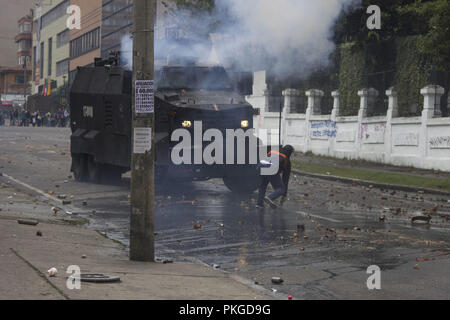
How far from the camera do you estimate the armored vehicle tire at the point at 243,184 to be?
19.6 m

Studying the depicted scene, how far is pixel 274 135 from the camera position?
38.7 metres

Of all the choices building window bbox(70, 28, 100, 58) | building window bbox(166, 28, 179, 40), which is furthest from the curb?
building window bbox(70, 28, 100, 58)

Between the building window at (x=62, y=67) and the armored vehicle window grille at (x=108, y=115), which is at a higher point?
the building window at (x=62, y=67)

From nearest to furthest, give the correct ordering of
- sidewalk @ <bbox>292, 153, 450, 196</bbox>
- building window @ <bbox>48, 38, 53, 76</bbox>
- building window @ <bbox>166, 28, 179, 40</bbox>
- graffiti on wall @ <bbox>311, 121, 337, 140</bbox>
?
building window @ <bbox>166, 28, 179, 40</bbox> < sidewalk @ <bbox>292, 153, 450, 196</bbox> < graffiti on wall @ <bbox>311, 121, 337, 140</bbox> < building window @ <bbox>48, 38, 53, 76</bbox>

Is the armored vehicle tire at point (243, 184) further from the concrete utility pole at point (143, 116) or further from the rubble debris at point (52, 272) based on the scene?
the rubble debris at point (52, 272)

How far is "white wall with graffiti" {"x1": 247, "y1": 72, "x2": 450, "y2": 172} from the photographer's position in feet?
88.6

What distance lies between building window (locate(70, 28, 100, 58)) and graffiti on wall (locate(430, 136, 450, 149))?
191ft

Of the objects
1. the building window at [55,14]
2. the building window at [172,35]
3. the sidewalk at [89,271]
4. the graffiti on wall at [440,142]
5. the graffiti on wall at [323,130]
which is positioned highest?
the building window at [55,14]

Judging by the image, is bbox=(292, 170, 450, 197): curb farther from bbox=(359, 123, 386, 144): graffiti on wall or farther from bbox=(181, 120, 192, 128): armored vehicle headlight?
bbox=(181, 120, 192, 128): armored vehicle headlight

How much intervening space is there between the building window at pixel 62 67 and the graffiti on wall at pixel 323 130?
6640cm

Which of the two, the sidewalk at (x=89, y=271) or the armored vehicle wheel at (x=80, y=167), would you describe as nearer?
the sidewalk at (x=89, y=271)

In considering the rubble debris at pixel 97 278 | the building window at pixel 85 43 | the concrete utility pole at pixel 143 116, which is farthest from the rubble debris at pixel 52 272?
the building window at pixel 85 43

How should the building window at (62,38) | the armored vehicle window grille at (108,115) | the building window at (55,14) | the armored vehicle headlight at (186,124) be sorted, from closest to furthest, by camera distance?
the armored vehicle headlight at (186,124), the armored vehicle window grille at (108,115), the building window at (55,14), the building window at (62,38)

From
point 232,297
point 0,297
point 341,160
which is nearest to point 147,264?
point 232,297
